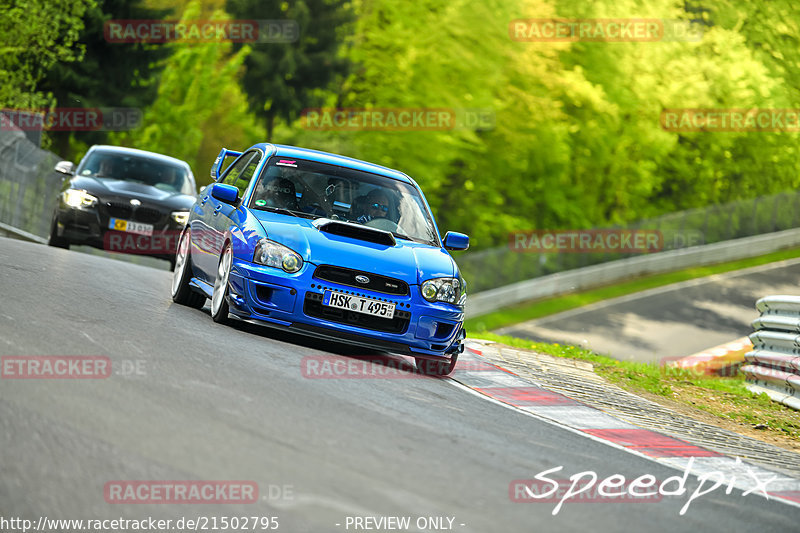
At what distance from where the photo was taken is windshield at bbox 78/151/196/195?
17.5 m

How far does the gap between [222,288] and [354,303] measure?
137cm

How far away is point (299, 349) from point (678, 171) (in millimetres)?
47284

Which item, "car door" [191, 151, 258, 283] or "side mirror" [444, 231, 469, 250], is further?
"side mirror" [444, 231, 469, 250]

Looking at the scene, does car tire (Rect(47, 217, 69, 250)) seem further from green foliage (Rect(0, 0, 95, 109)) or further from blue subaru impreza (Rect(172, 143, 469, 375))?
green foliage (Rect(0, 0, 95, 109))

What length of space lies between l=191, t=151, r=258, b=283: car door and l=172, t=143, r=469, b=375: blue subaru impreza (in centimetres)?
2

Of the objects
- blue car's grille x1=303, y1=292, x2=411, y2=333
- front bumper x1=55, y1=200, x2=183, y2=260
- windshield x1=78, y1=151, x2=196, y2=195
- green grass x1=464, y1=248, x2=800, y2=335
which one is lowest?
green grass x1=464, y1=248, x2=800, y2=335

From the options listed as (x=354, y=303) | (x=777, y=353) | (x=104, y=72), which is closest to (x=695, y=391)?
(x=777, y=353)

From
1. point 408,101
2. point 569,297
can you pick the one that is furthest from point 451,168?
point 569,297

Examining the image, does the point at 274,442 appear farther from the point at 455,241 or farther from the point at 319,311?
the point at 455,241

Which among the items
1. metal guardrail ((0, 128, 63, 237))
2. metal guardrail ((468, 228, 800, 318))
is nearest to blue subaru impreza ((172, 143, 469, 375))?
metal guardrail ((0, 128, 63, 237))

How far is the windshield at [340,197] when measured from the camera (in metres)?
10.2

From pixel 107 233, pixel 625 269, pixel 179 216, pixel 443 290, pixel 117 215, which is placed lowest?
pixel 625 269

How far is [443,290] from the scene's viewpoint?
948cm

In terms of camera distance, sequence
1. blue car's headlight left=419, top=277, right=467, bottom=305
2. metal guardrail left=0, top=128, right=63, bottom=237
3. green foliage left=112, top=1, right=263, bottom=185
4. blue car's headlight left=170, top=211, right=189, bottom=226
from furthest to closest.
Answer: green foliage left=112, top=1, right=263, bottom=185 < metal guardrail left=0, top=128, right=63, bottom=237 < blue car's headlight left=170, top=211, right=189, bottom=226 < blue car's headlight left=419, top=277, right=467, bottom=305
